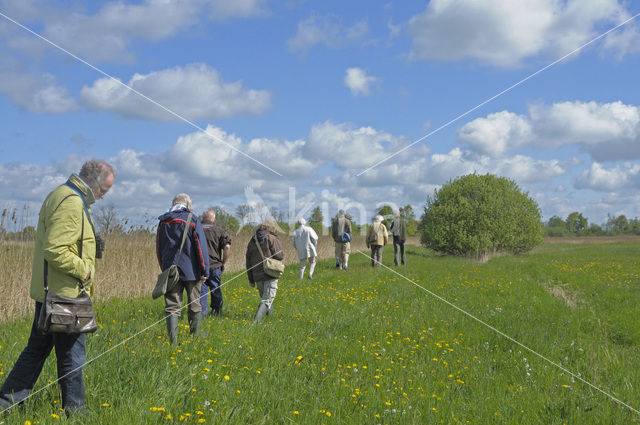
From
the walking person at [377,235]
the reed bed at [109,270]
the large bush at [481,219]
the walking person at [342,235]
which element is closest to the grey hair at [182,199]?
the reed bed at [109,270]

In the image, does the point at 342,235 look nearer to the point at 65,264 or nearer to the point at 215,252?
the point at 215,252

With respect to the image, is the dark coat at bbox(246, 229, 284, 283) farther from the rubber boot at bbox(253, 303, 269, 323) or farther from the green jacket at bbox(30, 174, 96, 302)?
the green jacket at bbox(30, 174, 96, 302)

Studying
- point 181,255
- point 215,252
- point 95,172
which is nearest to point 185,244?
point 181,255

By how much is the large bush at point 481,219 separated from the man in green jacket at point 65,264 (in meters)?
25.3

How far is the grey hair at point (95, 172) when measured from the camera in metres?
3.87

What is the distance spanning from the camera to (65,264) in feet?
11.7

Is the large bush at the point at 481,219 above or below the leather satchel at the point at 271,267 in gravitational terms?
above

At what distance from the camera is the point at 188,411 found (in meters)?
4.05

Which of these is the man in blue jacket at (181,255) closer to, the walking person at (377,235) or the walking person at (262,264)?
the walking person at (262,264)

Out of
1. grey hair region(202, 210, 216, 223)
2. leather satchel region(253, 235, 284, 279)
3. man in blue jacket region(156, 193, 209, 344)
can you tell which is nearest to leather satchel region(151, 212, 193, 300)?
man in blue jacket region(156, 193, 209, 344)

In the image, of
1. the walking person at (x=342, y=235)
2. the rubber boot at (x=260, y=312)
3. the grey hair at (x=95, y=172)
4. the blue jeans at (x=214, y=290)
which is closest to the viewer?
the grey hair at (x=95, y=172)

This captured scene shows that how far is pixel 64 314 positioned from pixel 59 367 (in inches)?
19.2

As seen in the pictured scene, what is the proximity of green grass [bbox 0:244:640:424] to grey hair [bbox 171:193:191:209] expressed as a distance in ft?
6.12

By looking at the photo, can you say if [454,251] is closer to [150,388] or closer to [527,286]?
[527,286]
